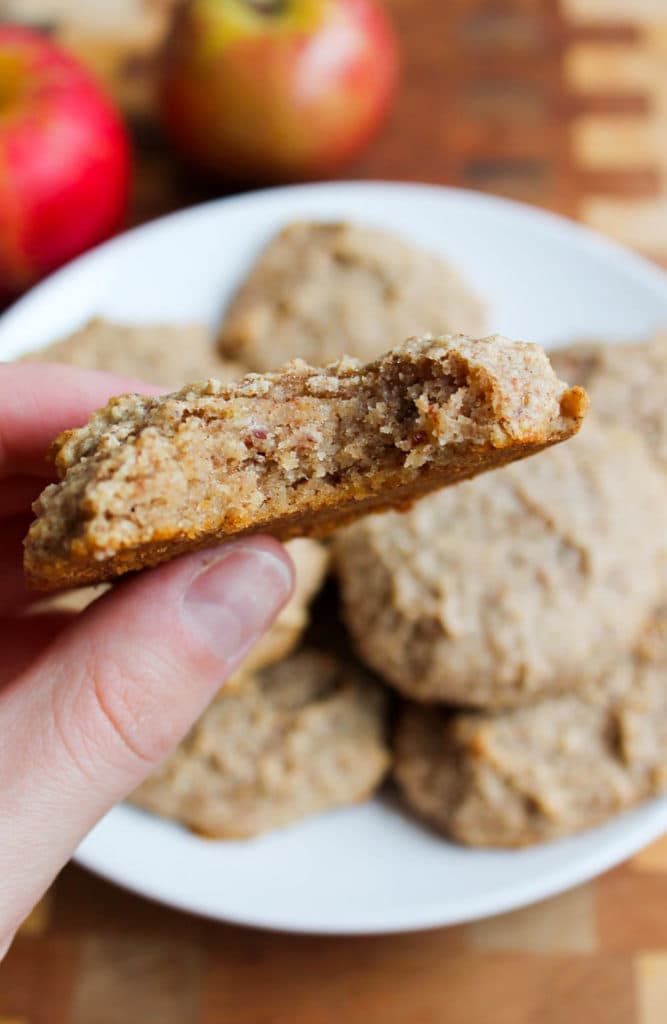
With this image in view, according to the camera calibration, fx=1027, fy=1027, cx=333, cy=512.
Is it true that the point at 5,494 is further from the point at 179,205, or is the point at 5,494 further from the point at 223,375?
the point at 179,205

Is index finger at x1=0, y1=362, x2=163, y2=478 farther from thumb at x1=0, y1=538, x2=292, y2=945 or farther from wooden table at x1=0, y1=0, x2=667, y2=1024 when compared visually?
wooden table at x1=0, y1=0, x2=667, y2=1024

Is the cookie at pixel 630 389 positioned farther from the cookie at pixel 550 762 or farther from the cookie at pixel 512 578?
the cookie at pixel 550 762

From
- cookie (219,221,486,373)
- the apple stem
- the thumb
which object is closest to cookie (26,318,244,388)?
cookie (219,221,486,373)

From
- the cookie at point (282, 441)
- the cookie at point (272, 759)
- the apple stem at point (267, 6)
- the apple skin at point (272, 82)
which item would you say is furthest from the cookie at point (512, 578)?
the apple stem at point (267, 6)

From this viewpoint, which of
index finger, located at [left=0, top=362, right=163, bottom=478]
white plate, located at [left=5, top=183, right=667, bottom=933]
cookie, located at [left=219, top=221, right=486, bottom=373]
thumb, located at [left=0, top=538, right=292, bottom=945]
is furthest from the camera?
cookie, located at [left=219, top=221, right=486, bottom=373]

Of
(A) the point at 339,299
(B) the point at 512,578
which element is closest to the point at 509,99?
(A) the point at 339,299
